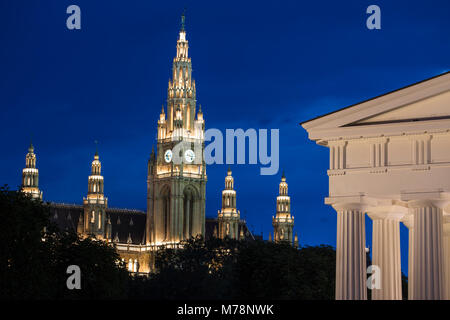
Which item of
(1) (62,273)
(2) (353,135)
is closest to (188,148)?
(1) (62,273)

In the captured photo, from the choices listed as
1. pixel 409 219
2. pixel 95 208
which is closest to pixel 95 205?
pixel 95 208

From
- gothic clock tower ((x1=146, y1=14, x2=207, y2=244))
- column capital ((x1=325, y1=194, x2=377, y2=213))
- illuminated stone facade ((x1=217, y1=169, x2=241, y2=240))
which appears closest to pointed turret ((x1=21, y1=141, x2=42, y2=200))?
gothic clock tower ((x1=146, y1=14, x2=207, y2=244))

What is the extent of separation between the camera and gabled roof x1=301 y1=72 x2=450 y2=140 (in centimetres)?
3688

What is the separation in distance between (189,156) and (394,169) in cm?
15533

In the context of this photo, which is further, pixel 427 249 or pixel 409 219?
pixel 409 219

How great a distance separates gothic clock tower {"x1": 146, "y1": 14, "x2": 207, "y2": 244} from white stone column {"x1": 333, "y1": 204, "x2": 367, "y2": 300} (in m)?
151

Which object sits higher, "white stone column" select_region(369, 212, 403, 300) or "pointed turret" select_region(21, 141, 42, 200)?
"pointed turret" select_region(21, 141, 42, 200)

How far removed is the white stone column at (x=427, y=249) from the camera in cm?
3681

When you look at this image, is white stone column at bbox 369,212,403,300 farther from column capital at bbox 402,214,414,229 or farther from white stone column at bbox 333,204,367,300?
white stone column at bbox 333,204,367,300

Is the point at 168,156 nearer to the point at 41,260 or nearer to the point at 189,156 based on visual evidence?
the point at 189,156

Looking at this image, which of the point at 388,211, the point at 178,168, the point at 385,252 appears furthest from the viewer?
the point at 178,168

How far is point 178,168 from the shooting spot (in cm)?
19062

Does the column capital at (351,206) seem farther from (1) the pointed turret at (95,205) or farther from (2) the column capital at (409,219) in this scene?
(1) the pointed turret at (95,205)

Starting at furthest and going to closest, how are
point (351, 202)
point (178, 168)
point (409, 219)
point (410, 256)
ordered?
point (178, 168), point (409, 219), point (410, 256), point (351, 202)
